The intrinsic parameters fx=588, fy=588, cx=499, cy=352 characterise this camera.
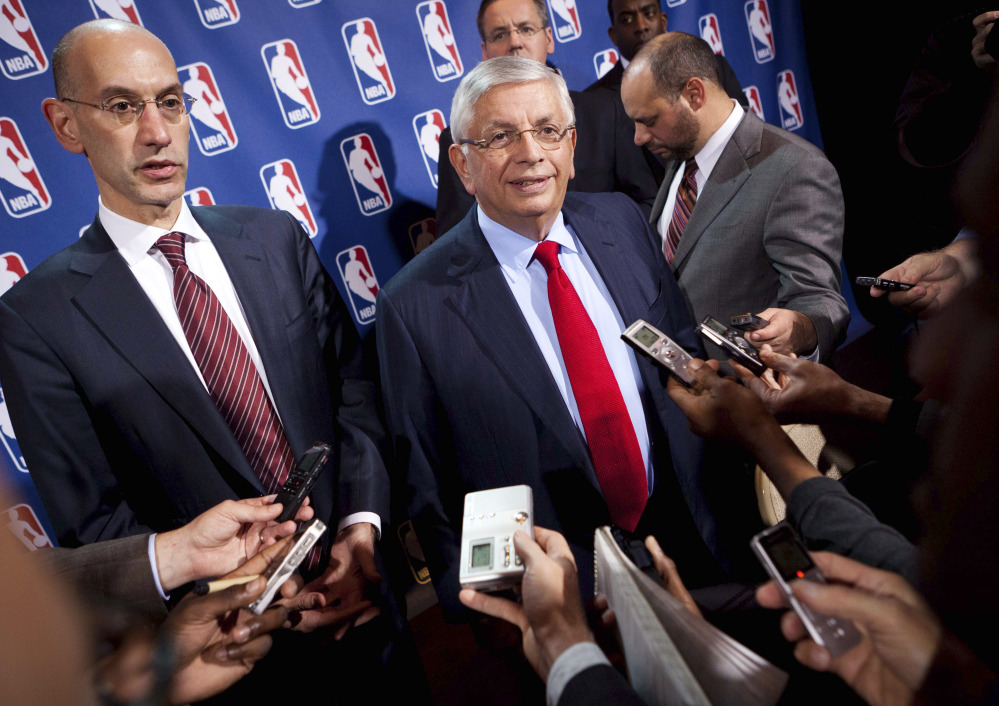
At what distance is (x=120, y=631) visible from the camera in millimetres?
1406

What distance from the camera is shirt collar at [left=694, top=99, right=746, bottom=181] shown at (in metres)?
2.71

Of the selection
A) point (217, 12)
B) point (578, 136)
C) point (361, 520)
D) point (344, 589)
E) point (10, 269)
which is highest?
point (217, 12)

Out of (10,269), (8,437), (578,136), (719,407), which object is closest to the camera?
(719,407)

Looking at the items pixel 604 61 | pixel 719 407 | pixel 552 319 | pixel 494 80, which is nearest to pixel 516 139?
pixel 494 80

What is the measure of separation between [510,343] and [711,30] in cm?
315

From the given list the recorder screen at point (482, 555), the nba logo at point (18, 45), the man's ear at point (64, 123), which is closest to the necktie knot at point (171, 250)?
the man's ear at point (64, 123)

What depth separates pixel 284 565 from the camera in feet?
4.46

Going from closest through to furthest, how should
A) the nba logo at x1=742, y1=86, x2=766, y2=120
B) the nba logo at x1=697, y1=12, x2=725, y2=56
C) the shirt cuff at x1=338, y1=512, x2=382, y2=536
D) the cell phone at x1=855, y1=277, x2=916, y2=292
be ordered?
1. the shirt cuff at x1=338, y1=512, x2=382, y2=536
2. the cell phone at x1=855, y1=277, x2=916, y2=292
3. the nba logo at x1=697, y1=12, x2=725, y2=56
4. the nba logo at x1=742, y1=86, x2=766, y2=120

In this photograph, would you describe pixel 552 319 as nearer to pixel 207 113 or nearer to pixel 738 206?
pixel 738 206

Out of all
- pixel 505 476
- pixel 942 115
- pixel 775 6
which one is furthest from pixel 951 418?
pixel 775 6

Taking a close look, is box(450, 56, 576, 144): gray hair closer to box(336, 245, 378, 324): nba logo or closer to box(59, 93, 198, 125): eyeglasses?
box(59, 93, 198, 125): eyeglasses

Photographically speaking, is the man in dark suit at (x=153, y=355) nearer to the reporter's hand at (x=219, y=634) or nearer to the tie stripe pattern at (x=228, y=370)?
the tie stripe pattern at (x=228, y=370)

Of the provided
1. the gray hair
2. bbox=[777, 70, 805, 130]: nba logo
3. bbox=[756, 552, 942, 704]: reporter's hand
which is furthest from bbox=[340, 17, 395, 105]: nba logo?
bbox=[777, 70, 805, 130]: nba logo

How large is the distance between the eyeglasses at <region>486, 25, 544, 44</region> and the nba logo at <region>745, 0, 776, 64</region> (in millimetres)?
1842
